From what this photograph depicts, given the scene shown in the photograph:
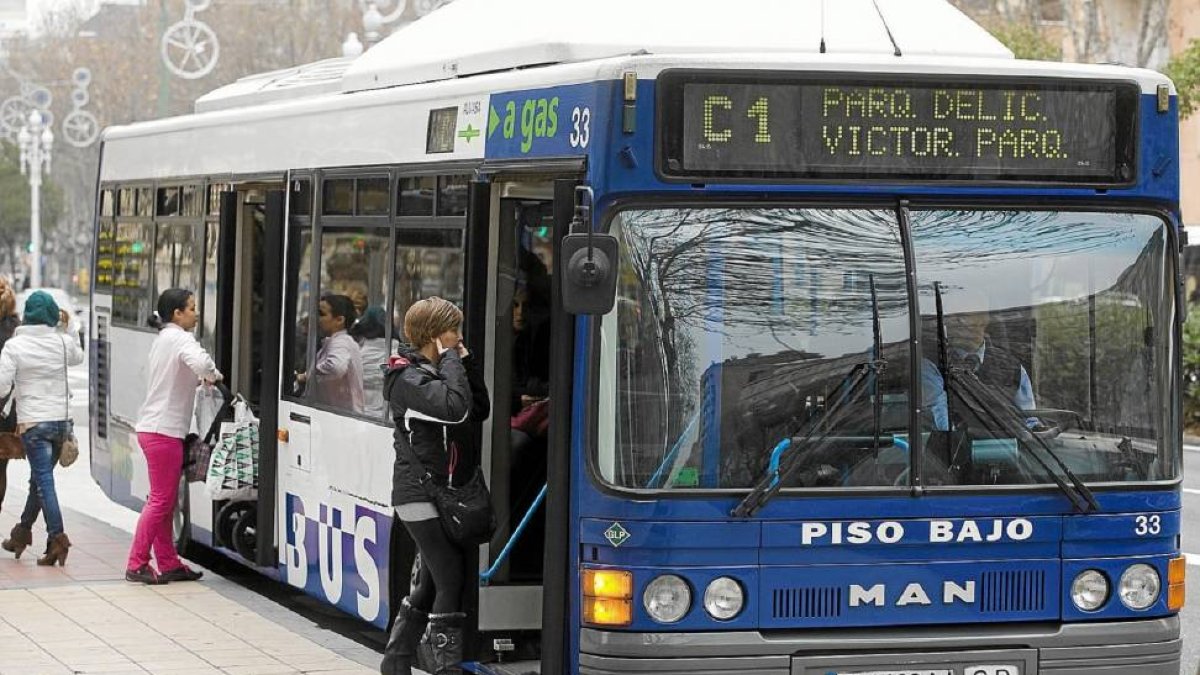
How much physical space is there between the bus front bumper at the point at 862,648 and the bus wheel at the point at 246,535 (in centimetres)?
473

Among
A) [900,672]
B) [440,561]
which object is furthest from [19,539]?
[900,672]

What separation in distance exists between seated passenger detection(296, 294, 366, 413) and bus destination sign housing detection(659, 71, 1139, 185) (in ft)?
10.0

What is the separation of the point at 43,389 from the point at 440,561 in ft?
16.8

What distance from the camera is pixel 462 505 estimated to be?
8.16 metres

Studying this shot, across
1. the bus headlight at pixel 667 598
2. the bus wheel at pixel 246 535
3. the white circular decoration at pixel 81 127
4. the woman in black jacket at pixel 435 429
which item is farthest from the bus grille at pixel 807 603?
the white circular decoration at pixel 81 127

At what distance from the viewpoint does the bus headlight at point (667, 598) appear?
23.5 ft

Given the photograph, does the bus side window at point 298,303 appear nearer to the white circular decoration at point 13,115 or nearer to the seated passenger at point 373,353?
the seated passenger at point 373,353

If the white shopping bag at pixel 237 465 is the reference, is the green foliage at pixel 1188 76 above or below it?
above

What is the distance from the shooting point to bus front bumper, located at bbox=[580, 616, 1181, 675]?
23.5ft

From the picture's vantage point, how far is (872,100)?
288 inches

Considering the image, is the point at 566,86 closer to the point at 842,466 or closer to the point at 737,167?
the point at 737,167

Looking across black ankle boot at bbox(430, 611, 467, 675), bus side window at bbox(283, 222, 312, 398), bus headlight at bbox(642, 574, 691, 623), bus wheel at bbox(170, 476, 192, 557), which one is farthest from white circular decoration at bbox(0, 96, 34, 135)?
bus headlight at bbox(642, 574, 691, 623)

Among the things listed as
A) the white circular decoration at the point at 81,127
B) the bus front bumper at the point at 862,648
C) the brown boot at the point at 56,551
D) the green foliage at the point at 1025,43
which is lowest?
the brown boot at the point at 56,551

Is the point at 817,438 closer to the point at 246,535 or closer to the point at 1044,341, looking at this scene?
the point at 1044,341
